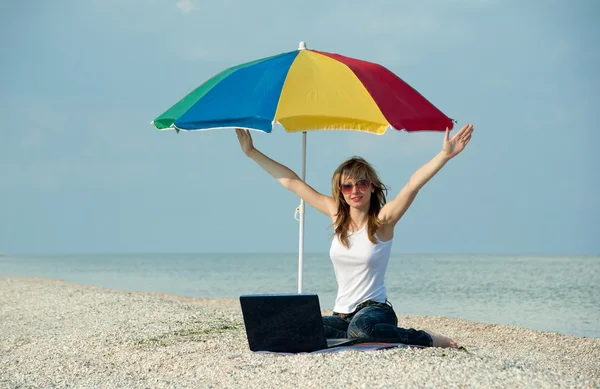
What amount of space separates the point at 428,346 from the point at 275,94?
7.80 ft

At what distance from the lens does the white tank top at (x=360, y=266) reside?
218 inches

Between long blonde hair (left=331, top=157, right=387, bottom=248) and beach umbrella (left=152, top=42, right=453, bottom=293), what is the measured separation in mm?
319

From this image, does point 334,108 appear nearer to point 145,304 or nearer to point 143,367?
point 143,367

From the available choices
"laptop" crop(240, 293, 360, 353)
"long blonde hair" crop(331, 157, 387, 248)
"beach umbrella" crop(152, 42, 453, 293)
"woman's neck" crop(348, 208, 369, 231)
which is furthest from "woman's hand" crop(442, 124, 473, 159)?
"laptop" crop(240, 293, 360, 353)

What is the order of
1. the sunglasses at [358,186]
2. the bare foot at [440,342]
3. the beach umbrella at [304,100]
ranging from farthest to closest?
the bare foot at [440,342] → the sunglasses at [358,186] → the beach umbrella at [304,100]

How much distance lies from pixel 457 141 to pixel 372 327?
157cm

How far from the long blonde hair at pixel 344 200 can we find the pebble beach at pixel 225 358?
3.15ft

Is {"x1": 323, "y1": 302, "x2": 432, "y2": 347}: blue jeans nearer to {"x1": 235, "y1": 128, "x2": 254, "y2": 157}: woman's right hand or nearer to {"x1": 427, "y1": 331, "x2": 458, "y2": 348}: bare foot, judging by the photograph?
{"x1": 427, "y1": 331, "x2": 458, "y2": 348}: bare foot

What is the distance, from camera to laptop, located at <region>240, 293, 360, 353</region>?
18.0ft

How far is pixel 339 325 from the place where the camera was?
5.78 m

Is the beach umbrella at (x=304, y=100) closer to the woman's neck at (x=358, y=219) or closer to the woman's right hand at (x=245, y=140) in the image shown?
the woman's right hand at (x=245, y=140)

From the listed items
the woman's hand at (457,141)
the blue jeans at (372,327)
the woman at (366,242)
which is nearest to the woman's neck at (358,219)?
the woman at (366,242)

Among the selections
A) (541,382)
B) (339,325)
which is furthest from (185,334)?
(541,382)

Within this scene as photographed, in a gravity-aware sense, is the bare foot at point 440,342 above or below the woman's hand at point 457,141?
below
